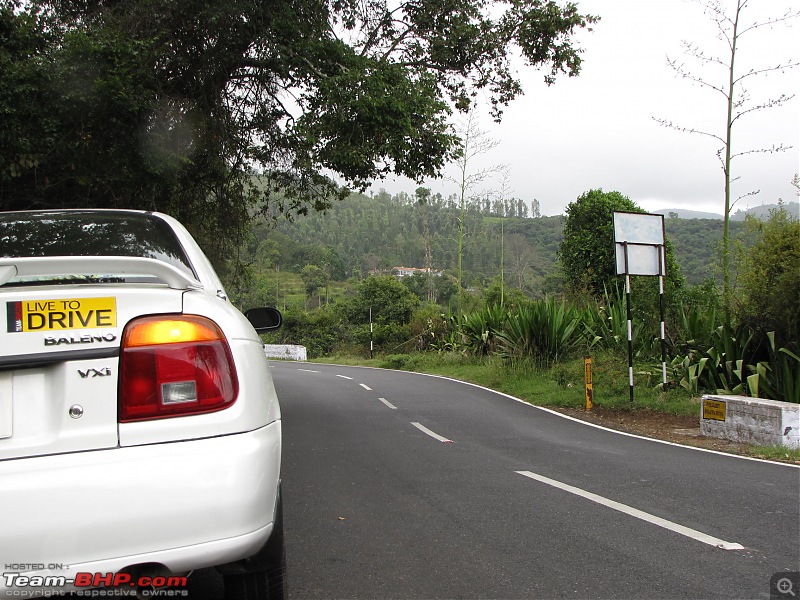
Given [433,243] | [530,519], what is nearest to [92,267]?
[530,519]

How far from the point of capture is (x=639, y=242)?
40.6 ft

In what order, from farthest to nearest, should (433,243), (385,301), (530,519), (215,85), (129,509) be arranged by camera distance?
(433,243) < (385,301) < (215,85) < (530,519) < (129,509)

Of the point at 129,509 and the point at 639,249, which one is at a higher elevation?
the point at 639,249

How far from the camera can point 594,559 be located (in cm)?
370

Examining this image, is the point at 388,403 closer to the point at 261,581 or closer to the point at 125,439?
the point at 261,581

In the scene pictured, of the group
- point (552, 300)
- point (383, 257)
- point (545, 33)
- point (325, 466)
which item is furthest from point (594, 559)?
point (383, 257)

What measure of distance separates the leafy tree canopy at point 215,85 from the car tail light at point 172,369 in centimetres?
760

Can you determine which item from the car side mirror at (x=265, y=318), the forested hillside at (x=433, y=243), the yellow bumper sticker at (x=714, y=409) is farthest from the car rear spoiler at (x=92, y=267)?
the forested hillside at (x=433, y=243)

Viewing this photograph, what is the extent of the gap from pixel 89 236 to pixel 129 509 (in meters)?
1.76

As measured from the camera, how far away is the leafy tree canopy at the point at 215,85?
29.1 ft

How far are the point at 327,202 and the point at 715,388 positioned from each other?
856 cm

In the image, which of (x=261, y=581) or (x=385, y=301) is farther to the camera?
(x=385, y=301)

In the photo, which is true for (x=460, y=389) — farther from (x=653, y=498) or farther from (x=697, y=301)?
(x=653, y=498)

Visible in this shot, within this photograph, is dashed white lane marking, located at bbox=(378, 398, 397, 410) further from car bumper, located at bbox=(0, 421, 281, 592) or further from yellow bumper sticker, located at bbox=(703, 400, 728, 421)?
car bumper, located at bbox=(0, 421, 281, 592)
